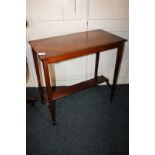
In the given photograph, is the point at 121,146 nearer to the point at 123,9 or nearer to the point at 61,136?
the point at 61,136

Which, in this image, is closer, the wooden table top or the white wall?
the wooden table top

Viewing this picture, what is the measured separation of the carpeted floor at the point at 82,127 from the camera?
1.58 m

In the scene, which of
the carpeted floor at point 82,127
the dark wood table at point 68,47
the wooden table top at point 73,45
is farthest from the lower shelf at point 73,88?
the wooden table top at point 73,45

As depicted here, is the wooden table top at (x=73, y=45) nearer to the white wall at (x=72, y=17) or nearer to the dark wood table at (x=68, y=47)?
the dark wood table at (x=68, y=47)

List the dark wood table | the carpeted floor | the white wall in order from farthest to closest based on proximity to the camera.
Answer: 1. the white wall
2. the carpeted floor
3. the dark wood table

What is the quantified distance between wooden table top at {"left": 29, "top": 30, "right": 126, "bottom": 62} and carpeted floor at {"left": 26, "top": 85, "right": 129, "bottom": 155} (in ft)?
2.43

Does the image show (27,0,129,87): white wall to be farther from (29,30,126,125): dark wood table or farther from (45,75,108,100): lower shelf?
(45,75,108,100): lower shelf

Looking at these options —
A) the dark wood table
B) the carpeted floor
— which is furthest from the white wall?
the carpeted floor

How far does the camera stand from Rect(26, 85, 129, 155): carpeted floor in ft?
5.20

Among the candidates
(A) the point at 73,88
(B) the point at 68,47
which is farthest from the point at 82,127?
(B) the point at 68,47

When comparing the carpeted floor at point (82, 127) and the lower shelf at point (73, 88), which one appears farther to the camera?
the lower shelf at point (73, 88)

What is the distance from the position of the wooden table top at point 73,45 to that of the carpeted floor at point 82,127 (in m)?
0.74
